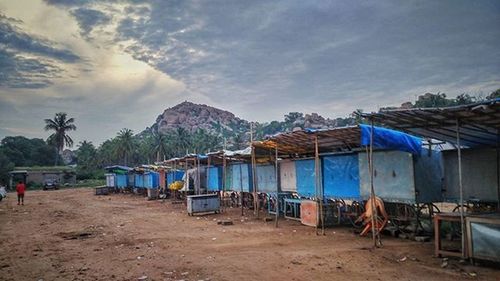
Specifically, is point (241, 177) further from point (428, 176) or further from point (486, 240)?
point (486, 240)

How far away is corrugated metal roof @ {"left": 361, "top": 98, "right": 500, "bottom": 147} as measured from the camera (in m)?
6.88

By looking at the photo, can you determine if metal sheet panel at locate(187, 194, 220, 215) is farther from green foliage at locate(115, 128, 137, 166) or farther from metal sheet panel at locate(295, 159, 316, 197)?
green foliage at locate(115, 128, 137, 166)

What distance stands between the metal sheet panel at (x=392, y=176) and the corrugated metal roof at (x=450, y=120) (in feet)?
3.47

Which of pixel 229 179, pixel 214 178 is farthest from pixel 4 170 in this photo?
pixel 229 179

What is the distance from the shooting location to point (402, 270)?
6.93 m

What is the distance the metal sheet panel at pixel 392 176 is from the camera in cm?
998

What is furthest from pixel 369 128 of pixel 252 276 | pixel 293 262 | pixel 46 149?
pixel 46 149

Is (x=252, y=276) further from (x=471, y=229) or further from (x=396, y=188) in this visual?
(x=396, y=188)

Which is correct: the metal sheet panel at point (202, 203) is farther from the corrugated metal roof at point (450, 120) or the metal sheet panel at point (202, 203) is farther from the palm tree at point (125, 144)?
the palm tree at point (125, 144)

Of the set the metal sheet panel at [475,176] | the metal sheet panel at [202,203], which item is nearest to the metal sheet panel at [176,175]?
the metal sheet panel at [202,203]

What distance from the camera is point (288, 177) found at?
1583 centimetres

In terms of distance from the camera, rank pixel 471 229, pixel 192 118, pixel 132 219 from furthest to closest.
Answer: pixel 192 118 → pixel 132 219 → pixel 471 229

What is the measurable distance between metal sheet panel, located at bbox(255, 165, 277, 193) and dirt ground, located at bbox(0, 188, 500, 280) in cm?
345

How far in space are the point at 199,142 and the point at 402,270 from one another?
233ft
